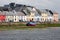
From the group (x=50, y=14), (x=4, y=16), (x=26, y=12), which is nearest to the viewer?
(x=4, y=16)

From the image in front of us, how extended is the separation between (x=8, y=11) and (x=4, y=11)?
2129 mm

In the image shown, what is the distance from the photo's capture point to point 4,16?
133625 millimetres

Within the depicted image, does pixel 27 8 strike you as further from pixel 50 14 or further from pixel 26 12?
pixel 50 14

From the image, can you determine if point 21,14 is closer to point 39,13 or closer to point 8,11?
point 8,11

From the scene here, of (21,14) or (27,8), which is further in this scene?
(27,8)

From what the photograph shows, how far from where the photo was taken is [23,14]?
138125 mm

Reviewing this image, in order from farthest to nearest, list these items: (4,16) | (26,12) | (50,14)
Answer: (50,14)
(26,12)
(4,16)

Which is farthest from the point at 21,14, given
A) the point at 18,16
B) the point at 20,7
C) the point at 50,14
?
the point at 50,14

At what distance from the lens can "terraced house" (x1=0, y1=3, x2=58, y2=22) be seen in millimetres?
133875

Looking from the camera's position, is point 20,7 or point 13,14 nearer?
point 13,14

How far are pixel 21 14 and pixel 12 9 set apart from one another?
32.6 ft

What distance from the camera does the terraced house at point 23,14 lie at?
439 feet

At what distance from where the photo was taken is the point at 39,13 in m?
149

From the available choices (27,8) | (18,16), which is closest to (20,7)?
(27,8)
